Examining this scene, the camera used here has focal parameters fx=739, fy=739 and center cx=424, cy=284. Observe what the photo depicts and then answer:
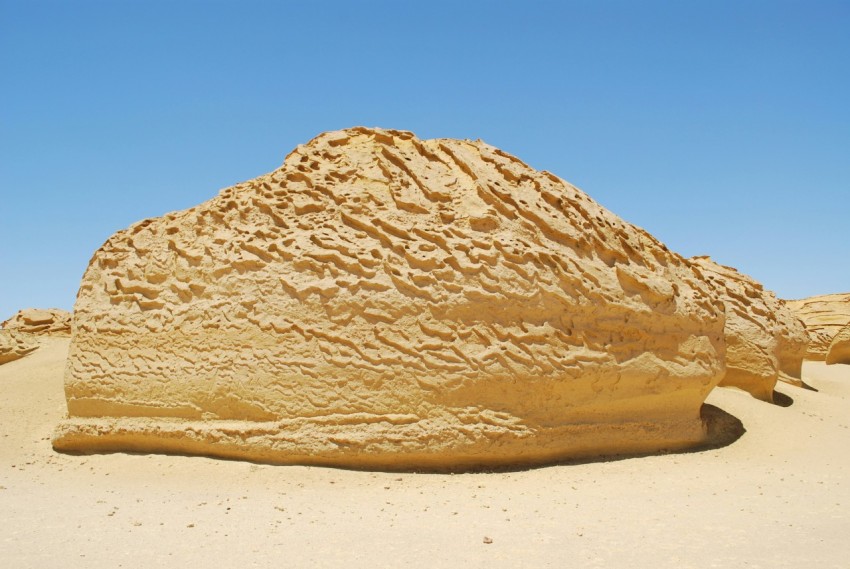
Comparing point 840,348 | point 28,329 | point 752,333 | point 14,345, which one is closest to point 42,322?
point 28,329

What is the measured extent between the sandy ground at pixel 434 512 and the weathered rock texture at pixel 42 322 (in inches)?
256

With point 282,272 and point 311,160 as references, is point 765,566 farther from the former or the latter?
point 311,160

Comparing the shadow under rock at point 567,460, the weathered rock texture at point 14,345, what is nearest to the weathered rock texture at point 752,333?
the shadow under rock at point 567,460

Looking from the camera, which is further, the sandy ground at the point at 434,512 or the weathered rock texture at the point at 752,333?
the weathered rock texture at the point at 752,333

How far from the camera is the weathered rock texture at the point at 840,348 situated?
14.9 meters

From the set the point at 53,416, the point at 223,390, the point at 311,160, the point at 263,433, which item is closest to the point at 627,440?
the point at 263,433

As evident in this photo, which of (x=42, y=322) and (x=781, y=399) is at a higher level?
(x=42, y=322)

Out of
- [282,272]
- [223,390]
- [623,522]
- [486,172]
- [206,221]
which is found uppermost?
[486,172]

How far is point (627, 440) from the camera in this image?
6.11 meters

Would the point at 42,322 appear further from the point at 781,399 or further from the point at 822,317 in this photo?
the point at 822,317

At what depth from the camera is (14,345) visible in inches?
444

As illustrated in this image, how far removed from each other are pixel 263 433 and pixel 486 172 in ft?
9.71

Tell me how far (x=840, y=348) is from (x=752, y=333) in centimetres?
814

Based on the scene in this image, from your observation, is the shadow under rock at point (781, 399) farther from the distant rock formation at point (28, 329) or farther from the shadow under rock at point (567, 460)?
the distant rock formation at point (28, 329)
